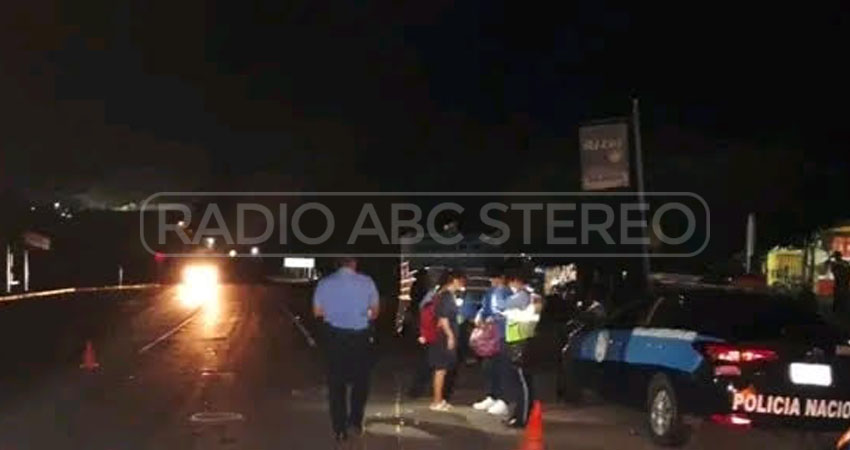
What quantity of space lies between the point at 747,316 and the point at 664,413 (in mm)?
1174

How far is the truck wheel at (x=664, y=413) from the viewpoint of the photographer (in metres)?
12.0

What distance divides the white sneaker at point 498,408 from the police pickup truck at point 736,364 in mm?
2158

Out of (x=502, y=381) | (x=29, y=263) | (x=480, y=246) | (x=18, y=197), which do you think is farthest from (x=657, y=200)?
(x=29, y=263)

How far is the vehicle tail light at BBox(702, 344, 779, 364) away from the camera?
11414 millimetres

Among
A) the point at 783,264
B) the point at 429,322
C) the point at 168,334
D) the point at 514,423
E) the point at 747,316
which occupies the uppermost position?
the point at 783,264

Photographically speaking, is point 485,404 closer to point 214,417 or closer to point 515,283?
point 515,283

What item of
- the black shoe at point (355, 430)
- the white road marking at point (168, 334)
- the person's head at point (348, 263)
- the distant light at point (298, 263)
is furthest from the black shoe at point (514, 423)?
the distant light at point (298, 263)

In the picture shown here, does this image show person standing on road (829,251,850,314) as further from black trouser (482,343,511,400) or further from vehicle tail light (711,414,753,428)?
vehicle tail light (711,414,753,428)

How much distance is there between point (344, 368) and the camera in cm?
1212

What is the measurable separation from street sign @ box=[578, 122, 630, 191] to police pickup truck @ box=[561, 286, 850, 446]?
1371 cm

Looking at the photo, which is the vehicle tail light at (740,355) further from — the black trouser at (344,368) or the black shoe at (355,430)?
the black shoe at (355,430)

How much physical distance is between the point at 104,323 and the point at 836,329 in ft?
82.2

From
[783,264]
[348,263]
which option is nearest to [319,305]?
[348,263]

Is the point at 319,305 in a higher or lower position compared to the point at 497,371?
higher
